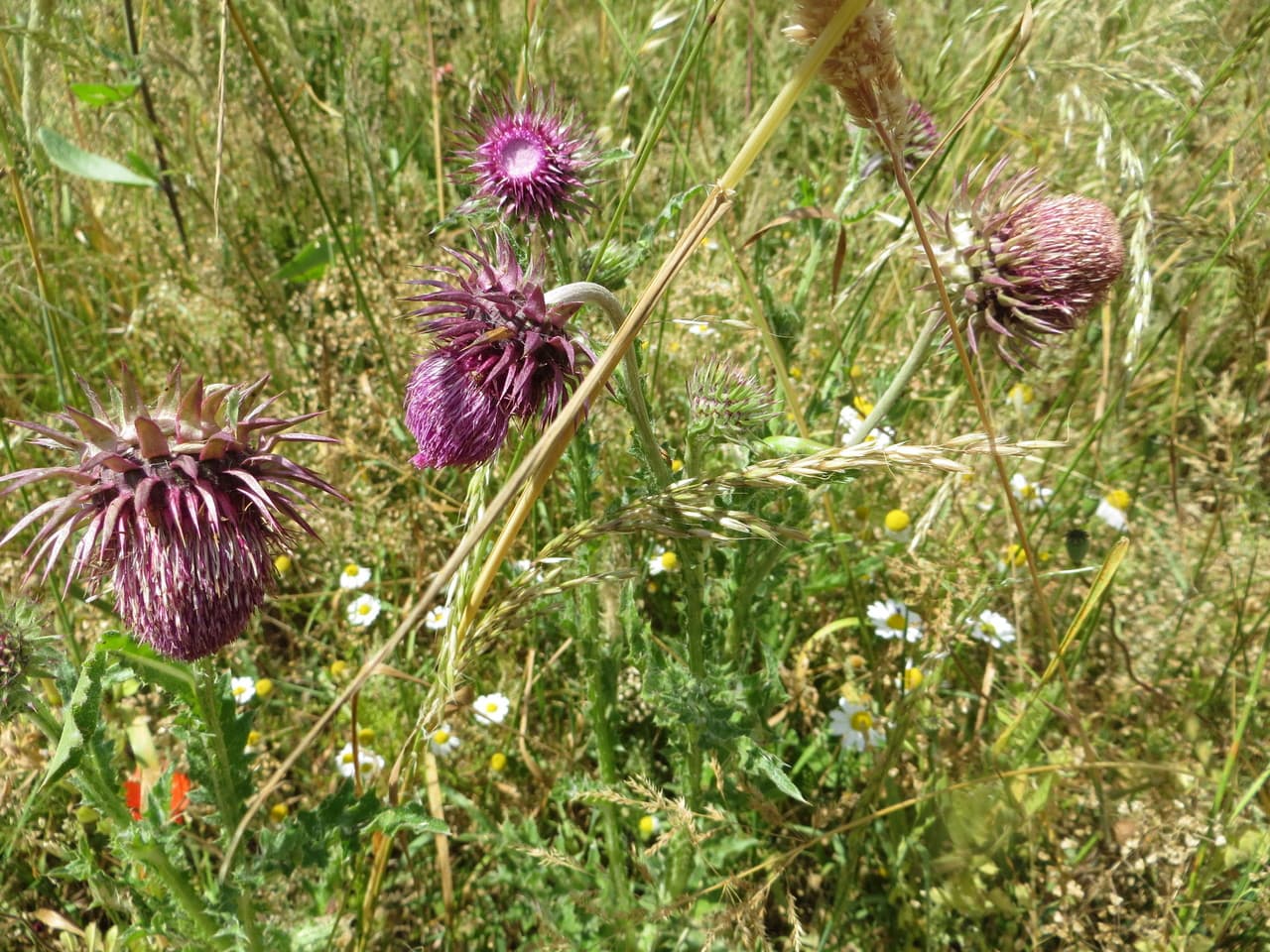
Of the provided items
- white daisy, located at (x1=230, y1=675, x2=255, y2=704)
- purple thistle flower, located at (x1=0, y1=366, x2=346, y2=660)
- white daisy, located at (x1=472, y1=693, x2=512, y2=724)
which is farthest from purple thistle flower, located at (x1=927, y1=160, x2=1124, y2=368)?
white daisy, located at (x1=230, y1=675, x2=255, y2=704)

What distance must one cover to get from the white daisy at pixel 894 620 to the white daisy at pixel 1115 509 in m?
0.85

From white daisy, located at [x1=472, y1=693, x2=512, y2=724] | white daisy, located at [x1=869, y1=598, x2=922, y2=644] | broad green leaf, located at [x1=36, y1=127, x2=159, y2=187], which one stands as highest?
broad green leaf, located at [x1=36, y1=127, x2=159, y2=187]

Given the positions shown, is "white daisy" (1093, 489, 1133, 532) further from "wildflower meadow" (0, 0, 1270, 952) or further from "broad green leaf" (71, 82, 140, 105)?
"broad green leaf" (71, 82, 140, 105)

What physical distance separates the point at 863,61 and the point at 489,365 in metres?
0.95

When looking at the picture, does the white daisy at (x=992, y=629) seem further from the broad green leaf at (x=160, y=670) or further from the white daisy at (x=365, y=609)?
the broad green leaf at (x=160, y=670)

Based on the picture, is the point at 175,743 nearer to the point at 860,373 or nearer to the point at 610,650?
the point at 610,650

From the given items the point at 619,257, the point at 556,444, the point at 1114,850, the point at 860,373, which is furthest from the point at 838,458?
the point at 860,373

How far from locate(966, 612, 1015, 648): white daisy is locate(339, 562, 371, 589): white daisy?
2.13m

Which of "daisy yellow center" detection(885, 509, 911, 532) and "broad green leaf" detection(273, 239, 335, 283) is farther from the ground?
"broad green leaf" detection(273, 239, 335, 283)

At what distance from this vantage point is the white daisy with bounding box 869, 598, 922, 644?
2.90 m

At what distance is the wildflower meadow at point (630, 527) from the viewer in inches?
70.6

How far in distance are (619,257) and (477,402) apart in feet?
2.05

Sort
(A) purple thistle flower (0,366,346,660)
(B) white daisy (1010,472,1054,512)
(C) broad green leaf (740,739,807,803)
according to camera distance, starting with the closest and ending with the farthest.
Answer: (A) purple thistle flower (0,366,346,660), (C) broad green leaf (740,739,807,803), (B) white daisy (1010,472,1054,512)

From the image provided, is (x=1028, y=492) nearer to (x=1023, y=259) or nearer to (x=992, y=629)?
(x=992, y=629)
